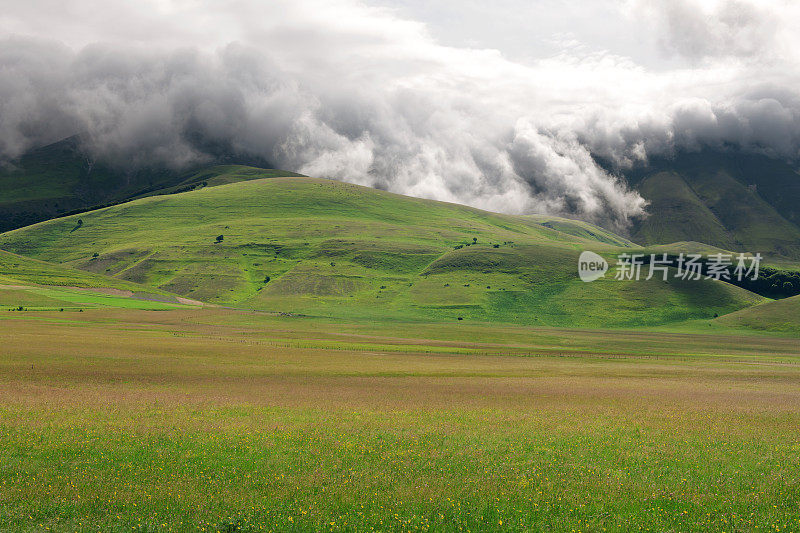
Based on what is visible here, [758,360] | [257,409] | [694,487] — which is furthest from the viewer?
[758,360]

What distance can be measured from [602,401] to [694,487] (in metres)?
22.5

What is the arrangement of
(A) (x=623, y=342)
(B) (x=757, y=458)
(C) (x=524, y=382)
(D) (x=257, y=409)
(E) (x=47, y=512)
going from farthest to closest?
1. (A) (x=623, y=342)
2. (C) (x=524, y=382)
3. (D) (x=257, y=409)
4. (B) (x=757, y=458)
5. (E) (x=47, y=512)

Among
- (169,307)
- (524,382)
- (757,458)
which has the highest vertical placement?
(757,458)

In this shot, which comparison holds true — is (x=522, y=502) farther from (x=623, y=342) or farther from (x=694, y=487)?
(x=623, y=342)

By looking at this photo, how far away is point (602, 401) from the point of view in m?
43.4

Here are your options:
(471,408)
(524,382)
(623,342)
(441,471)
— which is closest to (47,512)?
(441,471)

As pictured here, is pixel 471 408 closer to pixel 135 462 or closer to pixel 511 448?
pixel 511 448

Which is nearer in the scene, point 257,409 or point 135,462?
point 135,462

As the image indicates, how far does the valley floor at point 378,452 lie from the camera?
60.0ft

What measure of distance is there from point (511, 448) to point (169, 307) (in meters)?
175

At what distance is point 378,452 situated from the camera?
24.8m

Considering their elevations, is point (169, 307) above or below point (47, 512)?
below

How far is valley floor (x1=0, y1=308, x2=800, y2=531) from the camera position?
60.0 ft

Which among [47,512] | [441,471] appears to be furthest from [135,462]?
[441,471]
